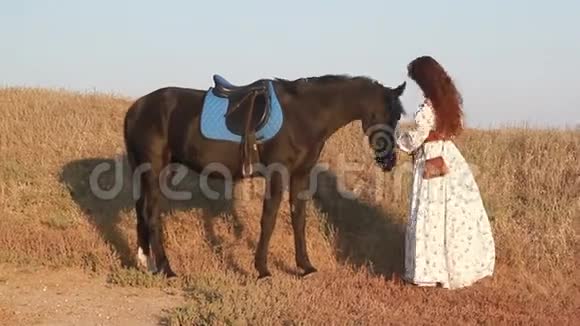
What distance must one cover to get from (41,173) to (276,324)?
642cm

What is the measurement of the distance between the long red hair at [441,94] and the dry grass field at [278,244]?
5.41 feet

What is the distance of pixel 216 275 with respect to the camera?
741 centimetres

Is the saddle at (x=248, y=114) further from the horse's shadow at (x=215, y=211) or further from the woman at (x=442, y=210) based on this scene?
the horse's shadow at (x=215, y=211)

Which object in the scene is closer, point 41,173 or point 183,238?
A: point 183,238

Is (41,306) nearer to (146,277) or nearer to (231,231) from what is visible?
(146,277)

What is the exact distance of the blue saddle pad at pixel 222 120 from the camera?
7375 mm

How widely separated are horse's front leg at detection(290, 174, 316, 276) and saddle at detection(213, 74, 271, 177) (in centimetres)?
53

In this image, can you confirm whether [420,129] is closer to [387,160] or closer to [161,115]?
[387,160]

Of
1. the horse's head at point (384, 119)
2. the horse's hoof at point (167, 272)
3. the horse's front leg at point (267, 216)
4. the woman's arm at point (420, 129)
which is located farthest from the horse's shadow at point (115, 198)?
the woman's arm at point (420, 129)

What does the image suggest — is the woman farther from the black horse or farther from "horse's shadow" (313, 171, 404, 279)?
"horse's shadow" (313, 171, 404, 279)

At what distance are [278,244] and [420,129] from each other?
272 cm

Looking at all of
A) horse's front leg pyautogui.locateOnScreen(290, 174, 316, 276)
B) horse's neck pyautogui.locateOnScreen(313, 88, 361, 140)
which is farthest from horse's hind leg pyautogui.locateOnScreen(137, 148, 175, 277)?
horse's neck pyautogui.locateOnScreen(313, 88, 361, 140)

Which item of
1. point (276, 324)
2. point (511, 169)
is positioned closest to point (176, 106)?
point (276, 324)

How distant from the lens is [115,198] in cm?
1015
